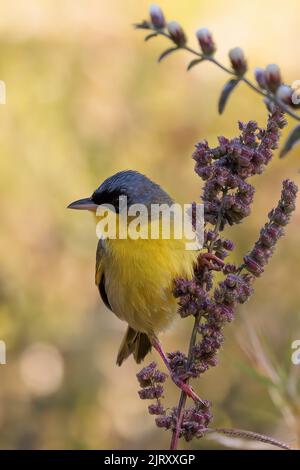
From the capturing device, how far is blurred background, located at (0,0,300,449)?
16.1ft

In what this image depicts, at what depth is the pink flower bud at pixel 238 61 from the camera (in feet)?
6.16

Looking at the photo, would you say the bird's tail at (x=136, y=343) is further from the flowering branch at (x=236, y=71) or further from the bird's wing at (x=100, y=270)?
the flowering branch at (x=236, y=71)

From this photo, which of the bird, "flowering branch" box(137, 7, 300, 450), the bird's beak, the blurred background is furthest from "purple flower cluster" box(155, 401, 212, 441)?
the blurred background

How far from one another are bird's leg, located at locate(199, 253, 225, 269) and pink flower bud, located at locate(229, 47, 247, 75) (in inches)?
44.7

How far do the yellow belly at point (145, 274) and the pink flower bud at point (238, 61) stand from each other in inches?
56.3

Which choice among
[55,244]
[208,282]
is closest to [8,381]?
[55,244]

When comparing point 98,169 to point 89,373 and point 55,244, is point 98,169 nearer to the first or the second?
point 55,244

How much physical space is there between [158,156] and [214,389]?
1.67m

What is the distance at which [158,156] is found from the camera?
218 inches

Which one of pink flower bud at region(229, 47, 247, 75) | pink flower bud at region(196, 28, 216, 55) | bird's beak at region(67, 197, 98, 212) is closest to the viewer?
pink flower bud at region(229, 47, 247, 75)

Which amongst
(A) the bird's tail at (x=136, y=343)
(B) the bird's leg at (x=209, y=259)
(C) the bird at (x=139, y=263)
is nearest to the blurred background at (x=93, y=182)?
(A) the bird's tail at (x=136, y=343)

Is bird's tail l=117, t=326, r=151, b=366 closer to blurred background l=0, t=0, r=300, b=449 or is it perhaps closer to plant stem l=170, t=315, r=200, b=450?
blurred background l=0, t=0, r=300, b=449

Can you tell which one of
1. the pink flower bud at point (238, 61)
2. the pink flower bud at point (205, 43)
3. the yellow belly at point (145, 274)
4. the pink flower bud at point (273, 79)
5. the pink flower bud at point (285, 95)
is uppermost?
the pink flower bud at point (205, 43)

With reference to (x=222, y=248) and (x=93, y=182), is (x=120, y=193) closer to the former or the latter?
(x=222, y=248)
